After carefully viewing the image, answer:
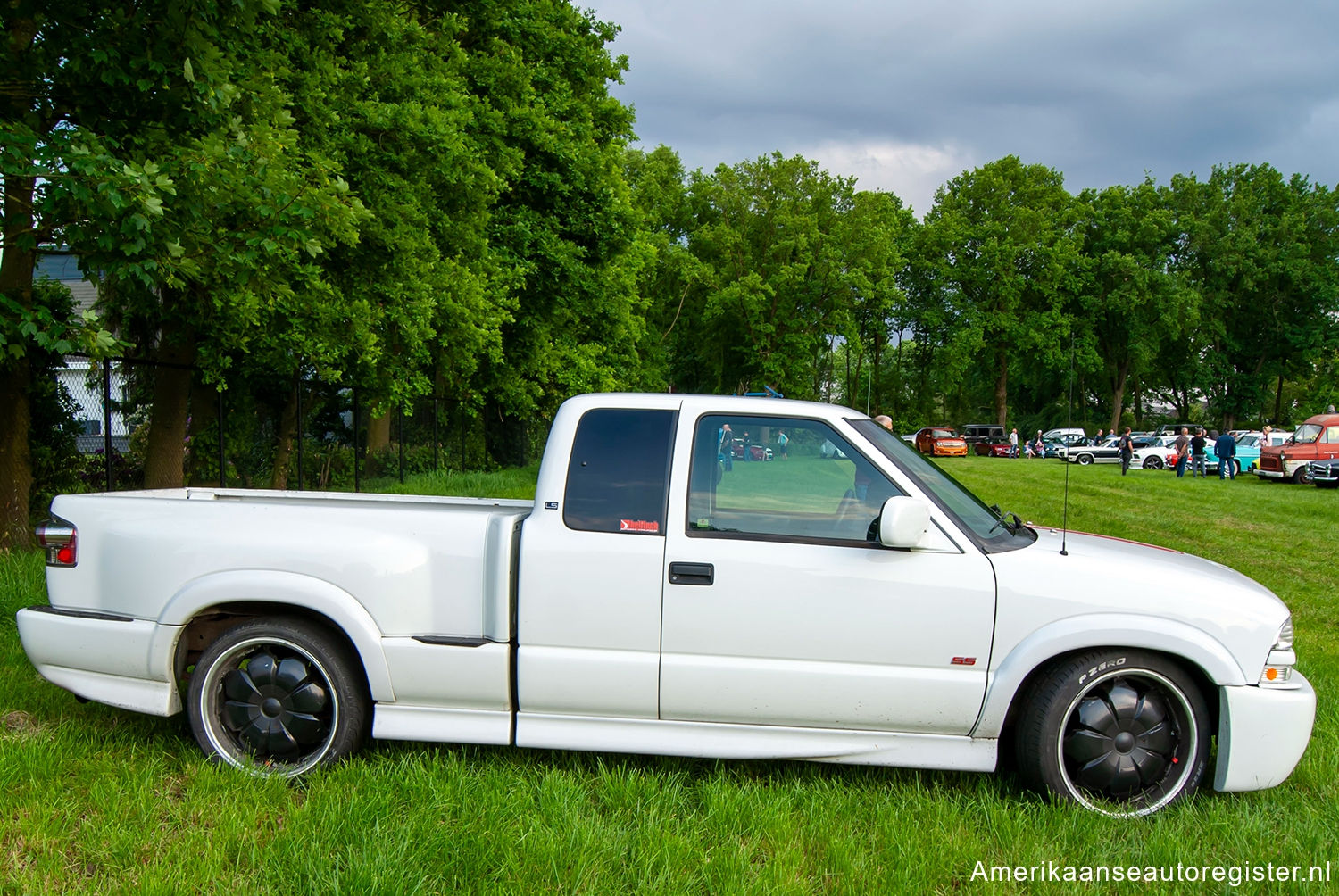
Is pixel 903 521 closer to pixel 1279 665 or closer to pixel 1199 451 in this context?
pixel 1279 665

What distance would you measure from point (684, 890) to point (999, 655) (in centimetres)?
169

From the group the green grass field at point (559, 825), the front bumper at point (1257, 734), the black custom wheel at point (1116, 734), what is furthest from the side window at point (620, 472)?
the front bumper at point (1257, 734)

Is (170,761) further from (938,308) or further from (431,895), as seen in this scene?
(938,308)

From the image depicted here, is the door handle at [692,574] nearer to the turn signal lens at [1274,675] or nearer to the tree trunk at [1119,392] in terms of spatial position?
the turn signal lens at [1274,675]

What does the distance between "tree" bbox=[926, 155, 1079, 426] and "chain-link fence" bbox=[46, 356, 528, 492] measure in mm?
44120

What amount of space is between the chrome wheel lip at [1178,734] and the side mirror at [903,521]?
102cm

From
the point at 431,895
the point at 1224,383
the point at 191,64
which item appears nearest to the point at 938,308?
the point at 1224,383

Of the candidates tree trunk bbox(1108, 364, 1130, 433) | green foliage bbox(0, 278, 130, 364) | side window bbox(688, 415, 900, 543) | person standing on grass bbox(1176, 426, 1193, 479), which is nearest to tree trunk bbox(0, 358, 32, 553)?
green foliage bbox(0, 278, 130, 364)

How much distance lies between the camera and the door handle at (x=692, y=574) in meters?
3.90

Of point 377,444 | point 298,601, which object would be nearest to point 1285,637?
point 298,601

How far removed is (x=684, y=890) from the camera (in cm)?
311

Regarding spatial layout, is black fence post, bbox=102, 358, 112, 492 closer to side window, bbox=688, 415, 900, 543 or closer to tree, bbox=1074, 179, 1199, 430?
side window, bbox=688, 415, 900, 543

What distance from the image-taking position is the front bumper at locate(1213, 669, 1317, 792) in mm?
3756

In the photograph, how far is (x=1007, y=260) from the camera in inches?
2260
